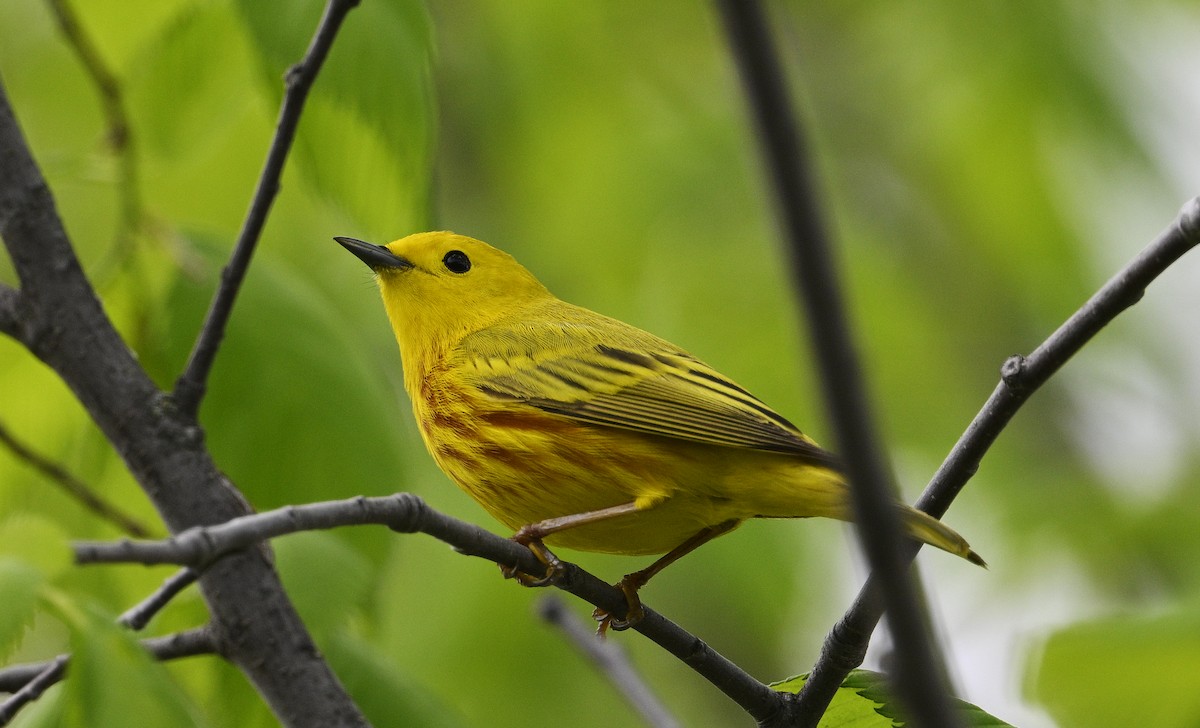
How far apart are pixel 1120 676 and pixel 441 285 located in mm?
2449

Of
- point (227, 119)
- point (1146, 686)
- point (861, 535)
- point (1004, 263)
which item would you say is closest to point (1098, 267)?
point (1004, 263)

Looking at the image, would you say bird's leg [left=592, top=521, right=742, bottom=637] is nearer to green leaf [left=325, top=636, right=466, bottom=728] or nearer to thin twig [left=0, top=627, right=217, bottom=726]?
green leaf [left=325, top=636, right=466, bottom=728]

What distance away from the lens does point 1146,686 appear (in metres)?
2.34

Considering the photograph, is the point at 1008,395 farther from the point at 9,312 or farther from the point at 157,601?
the point at 9,312

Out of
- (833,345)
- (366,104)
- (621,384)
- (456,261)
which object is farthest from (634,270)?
(833,345)

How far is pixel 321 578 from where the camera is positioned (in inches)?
108

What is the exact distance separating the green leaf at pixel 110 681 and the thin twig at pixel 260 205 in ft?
3.23

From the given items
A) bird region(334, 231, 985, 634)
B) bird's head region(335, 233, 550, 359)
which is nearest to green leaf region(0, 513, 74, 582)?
bird region(334, 231, 985, 634)

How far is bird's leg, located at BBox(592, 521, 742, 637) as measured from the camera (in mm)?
2607

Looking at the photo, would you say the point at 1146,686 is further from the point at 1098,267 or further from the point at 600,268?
the point at 600,268

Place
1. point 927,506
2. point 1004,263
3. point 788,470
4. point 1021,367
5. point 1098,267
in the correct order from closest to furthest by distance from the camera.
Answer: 1. point 1021,367
2. point 927,506
3. point 788,470
4. point 1098,267
5. point 1004,263

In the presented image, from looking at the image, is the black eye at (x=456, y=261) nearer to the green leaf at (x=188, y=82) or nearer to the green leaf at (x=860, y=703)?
the green leaf at (x=188, y=82)

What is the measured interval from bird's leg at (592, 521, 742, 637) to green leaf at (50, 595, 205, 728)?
3.45 ft

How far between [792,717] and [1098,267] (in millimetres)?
3441
